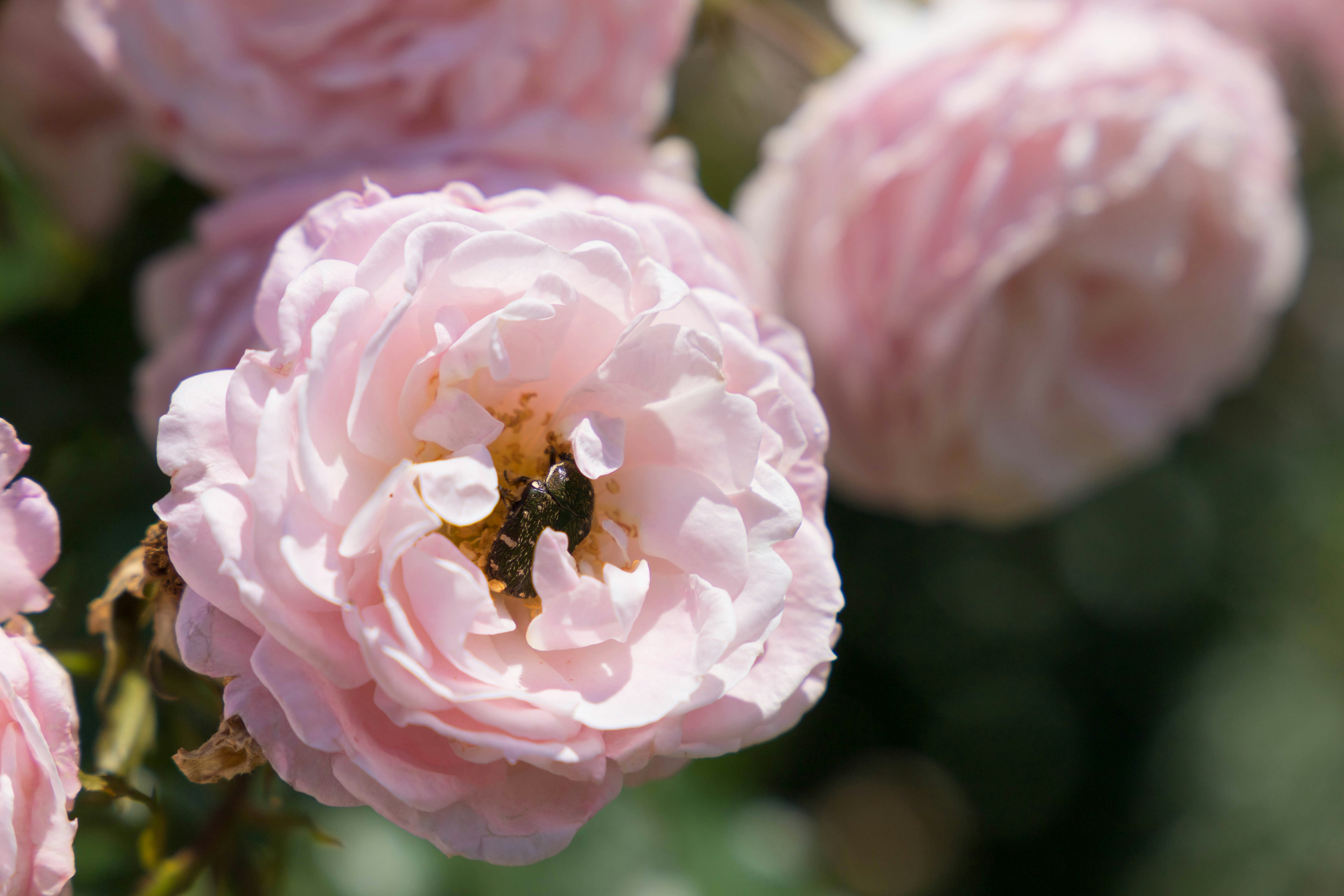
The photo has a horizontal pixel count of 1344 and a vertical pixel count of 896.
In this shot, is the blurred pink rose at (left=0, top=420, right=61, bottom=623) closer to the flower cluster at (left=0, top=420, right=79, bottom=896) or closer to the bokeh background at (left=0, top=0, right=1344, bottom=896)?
the flower cluster at (left=0, top=420, right=79, bottom=896)

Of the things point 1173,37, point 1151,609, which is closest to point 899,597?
point 1151,609

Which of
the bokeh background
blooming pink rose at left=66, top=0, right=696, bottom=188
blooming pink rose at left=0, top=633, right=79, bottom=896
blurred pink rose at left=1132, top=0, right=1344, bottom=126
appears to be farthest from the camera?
blurred pink rose at left=1132, top=0, right=1344, bottom=126

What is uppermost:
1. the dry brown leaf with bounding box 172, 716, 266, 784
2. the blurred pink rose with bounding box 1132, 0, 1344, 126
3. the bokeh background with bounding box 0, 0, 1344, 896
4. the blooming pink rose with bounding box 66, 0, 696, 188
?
the blooming pink rose with bounding box 66, 0, 696, 188

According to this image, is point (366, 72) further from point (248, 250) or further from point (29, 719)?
point (29, 719)

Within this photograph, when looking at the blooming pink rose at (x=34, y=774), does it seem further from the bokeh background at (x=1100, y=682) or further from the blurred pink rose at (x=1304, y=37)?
the blurred pink rose at (x=1304, y=37)

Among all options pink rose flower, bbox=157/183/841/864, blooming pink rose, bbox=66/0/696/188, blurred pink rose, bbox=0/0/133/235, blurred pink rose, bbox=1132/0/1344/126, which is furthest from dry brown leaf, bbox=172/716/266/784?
blurred pink rose, bbox=1132/0/1344/126

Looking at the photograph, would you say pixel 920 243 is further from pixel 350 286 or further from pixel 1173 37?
pixel 350 286
